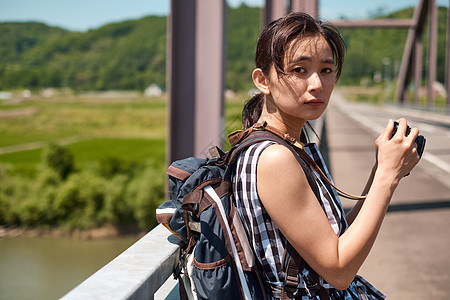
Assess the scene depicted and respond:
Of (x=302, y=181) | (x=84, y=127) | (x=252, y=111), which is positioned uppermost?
(x=252, y=111)

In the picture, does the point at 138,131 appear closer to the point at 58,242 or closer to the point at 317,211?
the point at 58,242

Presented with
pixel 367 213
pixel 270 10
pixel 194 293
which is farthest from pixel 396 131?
A: pixel 270 10

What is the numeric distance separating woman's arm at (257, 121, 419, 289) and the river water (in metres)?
26.7

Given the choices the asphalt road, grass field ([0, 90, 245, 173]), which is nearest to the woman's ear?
the asphalt road

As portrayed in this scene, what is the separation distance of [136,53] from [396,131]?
9361 cm

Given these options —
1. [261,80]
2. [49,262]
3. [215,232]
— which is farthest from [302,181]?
[49,262]

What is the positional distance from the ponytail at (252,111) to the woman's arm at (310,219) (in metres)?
0.32

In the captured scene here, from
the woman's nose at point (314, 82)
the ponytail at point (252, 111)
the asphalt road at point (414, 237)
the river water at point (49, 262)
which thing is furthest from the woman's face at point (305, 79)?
the river water at point (49, 262)

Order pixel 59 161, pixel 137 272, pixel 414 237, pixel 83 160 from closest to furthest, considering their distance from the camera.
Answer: pixel 137 272 < pixel 414 237 < pixel 59 161 < pixel 83 160

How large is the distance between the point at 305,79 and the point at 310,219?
1.08 feet

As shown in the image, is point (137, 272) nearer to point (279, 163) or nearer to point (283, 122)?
point (279, 163)

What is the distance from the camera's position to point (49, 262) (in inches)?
1176

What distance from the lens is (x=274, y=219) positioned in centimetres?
100

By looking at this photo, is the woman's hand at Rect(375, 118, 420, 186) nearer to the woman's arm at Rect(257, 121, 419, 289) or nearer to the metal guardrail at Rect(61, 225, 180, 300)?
the woman's arm at Rect(257, 121, 419, 289)
